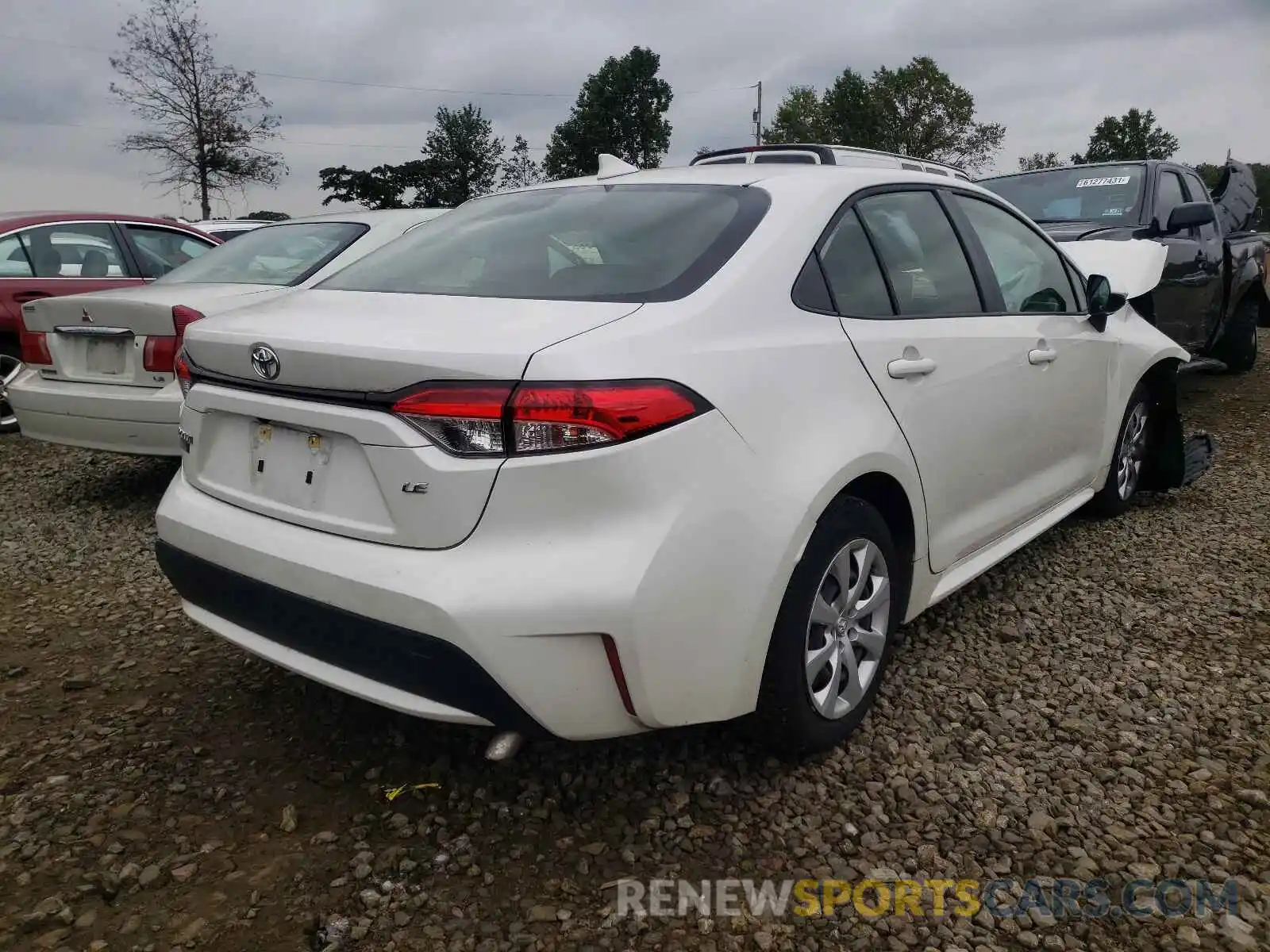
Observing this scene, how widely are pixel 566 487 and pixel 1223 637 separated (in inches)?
103

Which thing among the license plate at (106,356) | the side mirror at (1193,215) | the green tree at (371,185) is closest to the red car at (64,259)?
the license plate at (106,356)

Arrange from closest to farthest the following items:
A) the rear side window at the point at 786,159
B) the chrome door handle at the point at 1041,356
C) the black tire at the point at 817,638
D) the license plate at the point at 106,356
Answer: the black tire at the point at 817,638 → the rear side window at the point at 786,159 → the chrome door handle at the point at 1041,356 → the license plate at the point at 106,356

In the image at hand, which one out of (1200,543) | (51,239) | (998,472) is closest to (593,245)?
(998,472)

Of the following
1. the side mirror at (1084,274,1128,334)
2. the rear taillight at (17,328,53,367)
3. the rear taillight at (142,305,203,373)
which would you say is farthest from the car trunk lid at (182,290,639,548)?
the rear taillight at (17,328,53,367)

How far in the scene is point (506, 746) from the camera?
1.97 meters

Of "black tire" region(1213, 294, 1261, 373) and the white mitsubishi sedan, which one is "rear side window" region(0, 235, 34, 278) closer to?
the white mitsubishi sedan

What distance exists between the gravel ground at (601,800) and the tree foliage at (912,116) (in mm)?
42269

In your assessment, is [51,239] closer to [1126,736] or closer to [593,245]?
[593,245]

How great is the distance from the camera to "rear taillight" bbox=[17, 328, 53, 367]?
4594mm

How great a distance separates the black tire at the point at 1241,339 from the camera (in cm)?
804

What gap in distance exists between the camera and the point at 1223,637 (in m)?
3.20

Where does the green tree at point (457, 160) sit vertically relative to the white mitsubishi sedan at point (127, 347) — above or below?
above

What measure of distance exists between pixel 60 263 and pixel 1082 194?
6915 millimetres

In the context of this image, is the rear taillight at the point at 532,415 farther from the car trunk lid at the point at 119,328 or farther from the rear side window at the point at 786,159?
the car trunk lid at the point at 119,328
